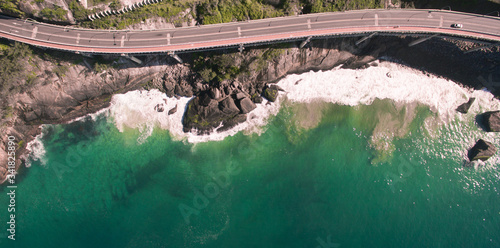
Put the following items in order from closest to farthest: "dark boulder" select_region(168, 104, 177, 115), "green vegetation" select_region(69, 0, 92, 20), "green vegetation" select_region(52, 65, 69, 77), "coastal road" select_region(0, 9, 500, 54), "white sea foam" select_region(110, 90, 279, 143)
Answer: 1. "green vegetation" select_region(69, 0, 92, 20)
2. "coastal road" select_region(0, 9, 500, 54)
3. "green vegetation" select_region(52, 65, 69, 77)
4. "white sea foam" select_region(110, 90, 279, 143)
5. "dark boulder" select_region(168, 104, 177, 115)

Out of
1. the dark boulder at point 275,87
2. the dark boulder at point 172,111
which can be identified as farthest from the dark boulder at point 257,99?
the dark boulder at point 172,111

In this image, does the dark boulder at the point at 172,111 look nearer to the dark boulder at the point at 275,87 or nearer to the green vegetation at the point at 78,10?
the dark boulder at the point at 275,87

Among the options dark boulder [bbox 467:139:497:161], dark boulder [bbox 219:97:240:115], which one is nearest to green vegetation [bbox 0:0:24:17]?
dark boulder [bbox 219:97:240:115]

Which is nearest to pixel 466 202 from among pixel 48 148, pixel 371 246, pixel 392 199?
pixel 392 199

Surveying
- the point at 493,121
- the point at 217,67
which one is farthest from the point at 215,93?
the point at 493,121

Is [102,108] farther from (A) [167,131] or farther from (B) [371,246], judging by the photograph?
(B) [371,246]

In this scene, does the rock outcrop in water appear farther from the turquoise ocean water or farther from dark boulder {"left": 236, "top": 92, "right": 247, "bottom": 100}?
the turquoise ocean water
